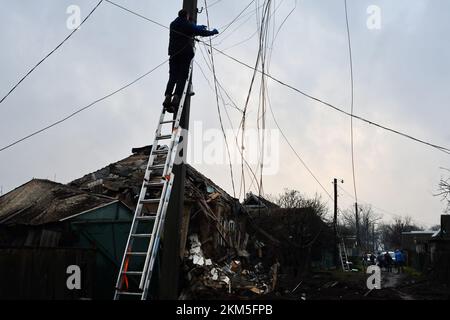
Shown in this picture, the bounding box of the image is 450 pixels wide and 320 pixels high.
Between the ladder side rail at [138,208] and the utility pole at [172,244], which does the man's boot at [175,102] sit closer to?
the ladder side rail at [138,208]

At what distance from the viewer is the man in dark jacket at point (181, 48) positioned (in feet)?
20.0

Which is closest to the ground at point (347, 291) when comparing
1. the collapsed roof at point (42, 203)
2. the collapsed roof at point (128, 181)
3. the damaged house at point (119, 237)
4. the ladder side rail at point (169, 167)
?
the damaged house at point (119, 237)

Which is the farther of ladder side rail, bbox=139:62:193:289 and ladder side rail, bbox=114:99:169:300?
ladder side rail, bbox=114:99:169:300

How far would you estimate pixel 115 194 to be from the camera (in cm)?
1476

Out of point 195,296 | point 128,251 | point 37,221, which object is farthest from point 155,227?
point 195,296

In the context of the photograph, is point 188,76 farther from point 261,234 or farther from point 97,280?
point 261,234

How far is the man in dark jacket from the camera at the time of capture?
6.08 metres

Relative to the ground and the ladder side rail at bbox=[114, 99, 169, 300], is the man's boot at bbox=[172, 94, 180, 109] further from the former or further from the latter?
the ground

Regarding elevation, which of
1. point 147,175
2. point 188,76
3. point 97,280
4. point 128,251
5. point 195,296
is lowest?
point 195,296

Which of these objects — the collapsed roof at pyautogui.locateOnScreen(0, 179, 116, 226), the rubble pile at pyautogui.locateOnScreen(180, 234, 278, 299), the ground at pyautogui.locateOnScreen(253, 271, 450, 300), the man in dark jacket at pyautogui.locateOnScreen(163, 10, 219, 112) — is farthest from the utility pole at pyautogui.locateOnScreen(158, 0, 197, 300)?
the ground at pyautogui.locateOnScreen(253, 271, 450, 300)

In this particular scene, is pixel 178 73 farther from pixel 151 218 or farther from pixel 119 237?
pixel 119 237

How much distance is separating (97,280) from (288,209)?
16.8m

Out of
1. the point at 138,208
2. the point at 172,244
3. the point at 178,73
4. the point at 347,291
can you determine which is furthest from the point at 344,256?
the point at 138,208
